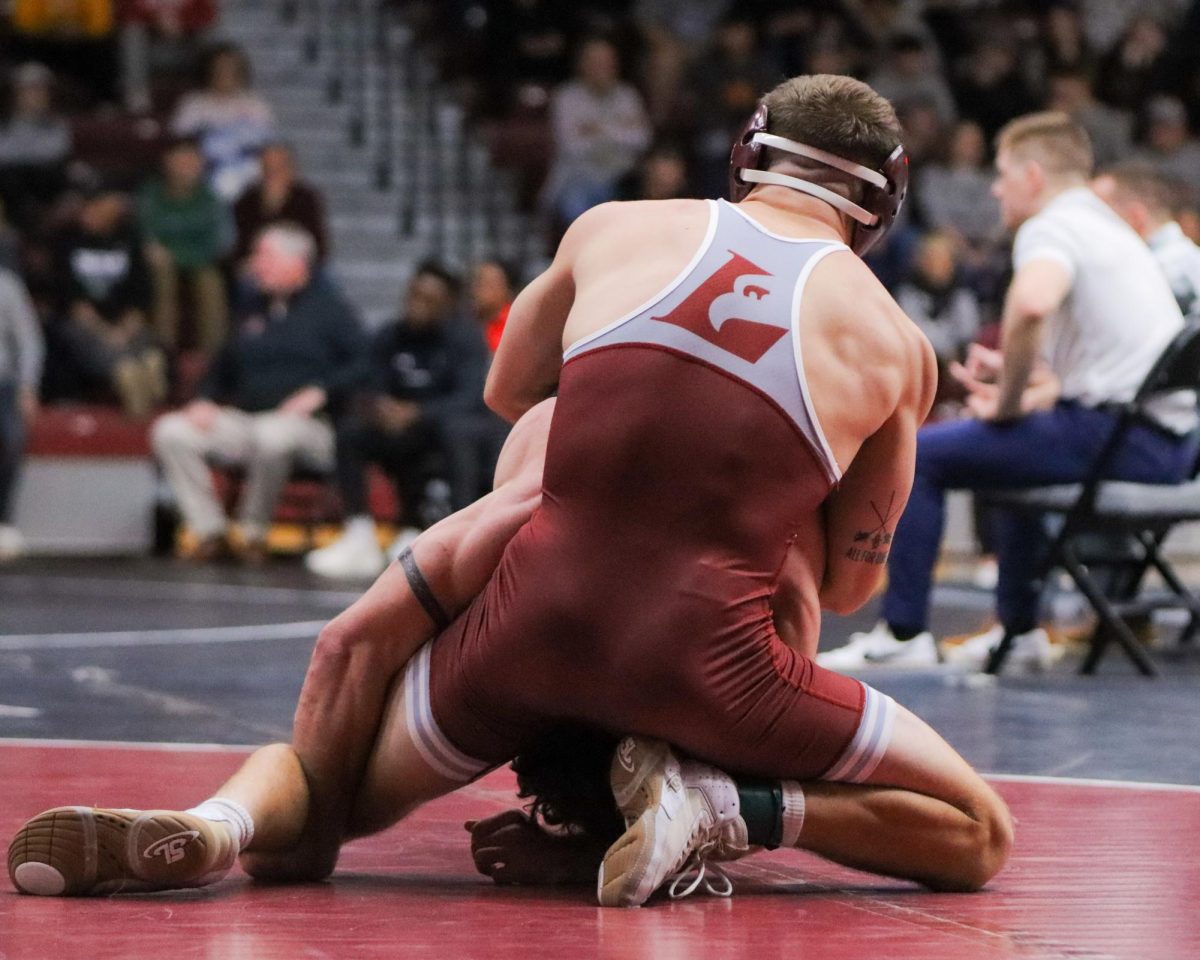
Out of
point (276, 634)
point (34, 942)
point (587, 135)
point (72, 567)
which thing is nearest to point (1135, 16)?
point (587, 135)

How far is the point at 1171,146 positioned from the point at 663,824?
470 inches

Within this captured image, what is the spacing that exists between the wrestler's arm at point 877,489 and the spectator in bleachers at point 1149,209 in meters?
4.16

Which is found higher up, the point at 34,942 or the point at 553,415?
the point at 553,415

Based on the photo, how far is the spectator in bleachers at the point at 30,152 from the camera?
491 inches

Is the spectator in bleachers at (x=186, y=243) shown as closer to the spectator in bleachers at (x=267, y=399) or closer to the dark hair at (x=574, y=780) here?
the spectator in bleachers at (x=267, y=399)

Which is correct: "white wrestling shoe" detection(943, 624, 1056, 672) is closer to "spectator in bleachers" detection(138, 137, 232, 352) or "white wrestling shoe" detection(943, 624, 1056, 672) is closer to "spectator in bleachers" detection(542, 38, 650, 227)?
"spectator in bleachers" detection(138, 137, 232, 352)

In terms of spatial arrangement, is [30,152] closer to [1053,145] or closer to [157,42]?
[157,42]

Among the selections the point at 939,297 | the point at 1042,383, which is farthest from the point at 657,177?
the point at 1042,383

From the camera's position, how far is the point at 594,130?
43.9ft

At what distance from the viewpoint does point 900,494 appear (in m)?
3.28

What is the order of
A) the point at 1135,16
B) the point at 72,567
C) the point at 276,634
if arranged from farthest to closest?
the point at 1135,16, the point at 72,567, the point at 276,634

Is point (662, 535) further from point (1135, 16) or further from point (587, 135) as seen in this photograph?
point (1135, 16)

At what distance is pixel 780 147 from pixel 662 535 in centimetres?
63

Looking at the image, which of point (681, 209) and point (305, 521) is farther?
point (305, 521)
